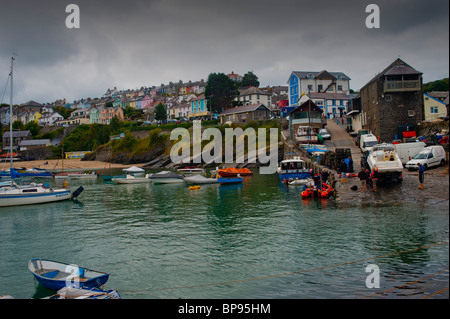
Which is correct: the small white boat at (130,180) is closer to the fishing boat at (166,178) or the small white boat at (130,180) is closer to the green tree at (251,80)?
the fishing boat at (166,178)

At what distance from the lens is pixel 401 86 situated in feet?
162

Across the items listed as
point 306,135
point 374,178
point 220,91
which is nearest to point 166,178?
point 306,135

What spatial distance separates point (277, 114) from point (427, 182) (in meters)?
91.6

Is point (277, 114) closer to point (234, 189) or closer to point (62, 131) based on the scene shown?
point (234, 189)

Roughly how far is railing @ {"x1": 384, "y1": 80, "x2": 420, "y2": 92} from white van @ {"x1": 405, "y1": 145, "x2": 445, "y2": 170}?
63.0 feet

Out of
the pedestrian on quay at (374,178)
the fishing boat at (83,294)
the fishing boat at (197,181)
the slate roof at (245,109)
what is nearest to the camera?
the fishing boat at (83,294)

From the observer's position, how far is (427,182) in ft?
92.1

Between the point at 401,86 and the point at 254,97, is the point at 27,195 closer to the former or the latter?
the point at 401,86

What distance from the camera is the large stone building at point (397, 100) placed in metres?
49.2

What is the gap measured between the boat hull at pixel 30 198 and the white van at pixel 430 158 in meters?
38.4

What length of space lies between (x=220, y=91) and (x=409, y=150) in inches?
3267

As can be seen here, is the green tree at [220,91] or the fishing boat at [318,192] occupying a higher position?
the green tree at [220,91]

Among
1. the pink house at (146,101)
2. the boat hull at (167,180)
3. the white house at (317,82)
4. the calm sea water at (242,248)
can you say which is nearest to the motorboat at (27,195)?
the calm sea water at (242,248)

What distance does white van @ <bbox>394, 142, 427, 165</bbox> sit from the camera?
116 ft
